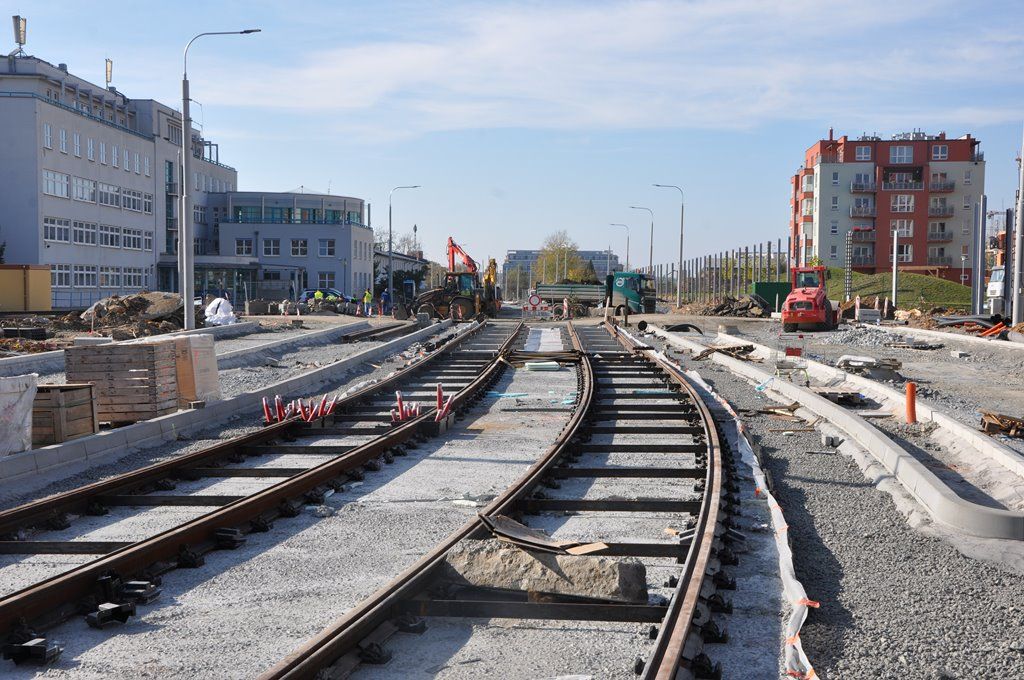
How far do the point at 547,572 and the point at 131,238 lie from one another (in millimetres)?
71736

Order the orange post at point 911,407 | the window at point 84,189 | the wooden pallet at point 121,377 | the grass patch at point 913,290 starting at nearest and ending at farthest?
1. the wooden pallet at point 121,377
2. the orange post at point 911,407
3. the window at point 84,189
4. the grass patch at point 913,290

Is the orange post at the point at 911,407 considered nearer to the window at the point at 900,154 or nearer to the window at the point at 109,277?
the window at the point at 109,277

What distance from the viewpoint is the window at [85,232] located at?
208 ft

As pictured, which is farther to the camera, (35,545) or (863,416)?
(863,416)

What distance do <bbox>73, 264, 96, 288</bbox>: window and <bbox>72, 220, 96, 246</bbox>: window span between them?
4.80 ft

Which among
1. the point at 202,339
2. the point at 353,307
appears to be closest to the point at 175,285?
the point at 353,307

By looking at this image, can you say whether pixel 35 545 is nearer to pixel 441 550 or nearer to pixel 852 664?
pixel 441 550

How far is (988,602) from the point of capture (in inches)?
229

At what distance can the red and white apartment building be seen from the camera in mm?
106375

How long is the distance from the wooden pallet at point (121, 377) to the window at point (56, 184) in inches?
2005

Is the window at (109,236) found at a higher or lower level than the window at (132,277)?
higher

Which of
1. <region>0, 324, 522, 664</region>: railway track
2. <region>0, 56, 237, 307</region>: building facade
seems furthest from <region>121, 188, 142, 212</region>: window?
Result: <region>0, 324, 522, 664</region>: railway track

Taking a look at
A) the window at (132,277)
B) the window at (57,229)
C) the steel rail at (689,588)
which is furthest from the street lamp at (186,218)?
the window at (132,277)

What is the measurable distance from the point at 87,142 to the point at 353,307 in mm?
20250
